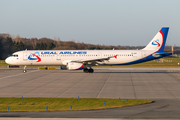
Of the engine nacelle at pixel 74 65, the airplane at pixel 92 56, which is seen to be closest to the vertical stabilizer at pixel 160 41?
the airplane at pixel 92 56

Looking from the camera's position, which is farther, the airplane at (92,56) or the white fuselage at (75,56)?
the white fuselage at (75,56)

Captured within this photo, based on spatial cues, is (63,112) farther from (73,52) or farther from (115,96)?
(73,52)

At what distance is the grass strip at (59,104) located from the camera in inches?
755

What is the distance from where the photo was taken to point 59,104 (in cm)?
2075

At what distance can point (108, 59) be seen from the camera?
47.3m

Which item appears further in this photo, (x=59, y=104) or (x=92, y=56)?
(x=92, y=56)

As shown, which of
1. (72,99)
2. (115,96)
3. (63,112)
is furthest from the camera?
(115,96)

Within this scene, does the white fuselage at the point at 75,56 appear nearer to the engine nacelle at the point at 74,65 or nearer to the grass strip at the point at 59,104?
the engine nacelle at the point at 74,65

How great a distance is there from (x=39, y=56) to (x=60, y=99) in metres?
28.3

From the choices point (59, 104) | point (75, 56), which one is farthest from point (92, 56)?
point (59, 104)

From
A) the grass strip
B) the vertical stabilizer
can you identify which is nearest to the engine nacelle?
the vertical stabilizer

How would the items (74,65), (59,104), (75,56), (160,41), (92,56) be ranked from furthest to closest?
(160,41), (92,56), (75,56), (74,65), (59,104)

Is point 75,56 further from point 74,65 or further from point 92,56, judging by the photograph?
point 74,65

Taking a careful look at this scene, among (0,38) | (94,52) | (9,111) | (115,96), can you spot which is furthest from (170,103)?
(0,38)
